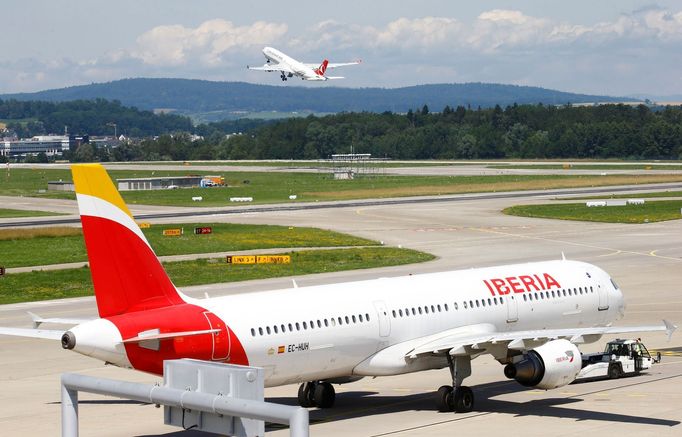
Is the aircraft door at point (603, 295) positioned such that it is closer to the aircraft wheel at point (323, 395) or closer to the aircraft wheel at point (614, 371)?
the aircraft wheel at point (614, 371)

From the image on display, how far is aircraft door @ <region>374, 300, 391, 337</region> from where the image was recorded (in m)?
40.1

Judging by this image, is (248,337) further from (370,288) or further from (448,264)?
(448,264)

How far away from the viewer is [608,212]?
131750mm

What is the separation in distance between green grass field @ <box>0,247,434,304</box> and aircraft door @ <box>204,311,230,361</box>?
129 ft

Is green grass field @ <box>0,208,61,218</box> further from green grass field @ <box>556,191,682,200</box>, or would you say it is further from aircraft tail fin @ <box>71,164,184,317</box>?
aircraft tail fin @ <box>71,164,184,317</box>

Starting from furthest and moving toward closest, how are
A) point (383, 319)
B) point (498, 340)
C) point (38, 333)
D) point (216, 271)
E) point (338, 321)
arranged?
point (216, 271) < point (383, 319) < point (498, 340) < point (338, 321) < point (38, 333)

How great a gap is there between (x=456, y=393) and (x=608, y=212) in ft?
311

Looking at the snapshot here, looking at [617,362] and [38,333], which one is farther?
[617,362]

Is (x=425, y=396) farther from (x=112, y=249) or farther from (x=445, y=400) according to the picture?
(x=112, y=249)

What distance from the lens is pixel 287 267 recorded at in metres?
86.4

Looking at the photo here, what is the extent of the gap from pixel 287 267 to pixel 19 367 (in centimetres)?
3674

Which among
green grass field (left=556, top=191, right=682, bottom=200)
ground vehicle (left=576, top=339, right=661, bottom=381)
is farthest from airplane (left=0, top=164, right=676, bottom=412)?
green grass field (left=556, top=191, right=682, bottom=200)

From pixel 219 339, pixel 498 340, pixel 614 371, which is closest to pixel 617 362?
pixel 614 371

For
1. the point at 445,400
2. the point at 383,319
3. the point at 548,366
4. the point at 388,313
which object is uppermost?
the point at 388,313
